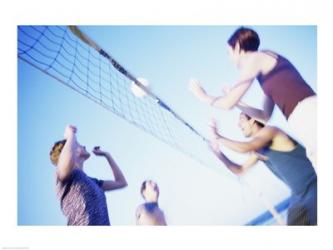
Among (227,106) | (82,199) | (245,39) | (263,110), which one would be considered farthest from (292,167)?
(82,199)

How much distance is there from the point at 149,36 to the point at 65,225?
1.18 metres

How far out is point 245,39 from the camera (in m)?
2.74

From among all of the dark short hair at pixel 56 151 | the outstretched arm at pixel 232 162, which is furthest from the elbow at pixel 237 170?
the dark short hair at pixel 56 151

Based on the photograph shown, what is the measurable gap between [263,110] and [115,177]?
0.93m

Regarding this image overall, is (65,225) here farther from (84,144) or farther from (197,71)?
(197,71)

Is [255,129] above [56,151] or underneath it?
above

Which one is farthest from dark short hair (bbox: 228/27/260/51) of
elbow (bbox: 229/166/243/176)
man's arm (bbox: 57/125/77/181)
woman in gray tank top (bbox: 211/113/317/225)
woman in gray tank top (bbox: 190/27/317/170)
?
man's arm (bbox: 57/125/77/181)

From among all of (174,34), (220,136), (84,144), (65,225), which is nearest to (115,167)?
(84,144)

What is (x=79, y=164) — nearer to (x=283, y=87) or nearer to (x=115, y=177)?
(x=115, y=177)

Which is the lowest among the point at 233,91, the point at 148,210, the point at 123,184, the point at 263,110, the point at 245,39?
the point at 148,210

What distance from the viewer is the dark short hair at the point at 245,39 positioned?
2.73 metres

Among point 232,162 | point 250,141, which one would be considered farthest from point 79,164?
point 250,141

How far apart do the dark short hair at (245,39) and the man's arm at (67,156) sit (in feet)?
3.40
